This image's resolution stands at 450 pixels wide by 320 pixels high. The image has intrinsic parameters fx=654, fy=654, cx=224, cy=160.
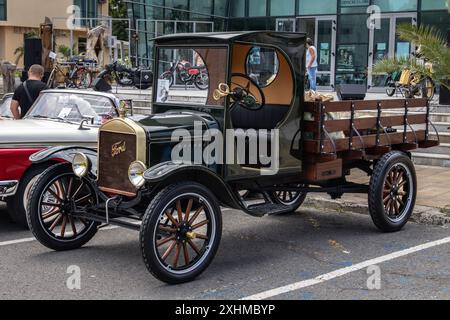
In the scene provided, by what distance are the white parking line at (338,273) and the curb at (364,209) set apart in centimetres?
71

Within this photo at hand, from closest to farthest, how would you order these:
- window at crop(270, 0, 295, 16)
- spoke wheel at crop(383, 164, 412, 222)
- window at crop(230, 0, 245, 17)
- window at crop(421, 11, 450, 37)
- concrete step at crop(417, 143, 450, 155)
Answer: spoke wheel at crop(383, 164, 412, 222), concrete step at crop(417, 143, 450, 155), window at crop(421, 11, 450, 37), window at crop(270, 0, 295, 16), window at crop(230, 0, 245, 17)

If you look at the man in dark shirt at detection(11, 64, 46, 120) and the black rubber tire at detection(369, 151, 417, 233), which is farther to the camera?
the man in dark shirt at detection(11, 64, 46, 120)

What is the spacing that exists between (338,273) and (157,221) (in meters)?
1.73

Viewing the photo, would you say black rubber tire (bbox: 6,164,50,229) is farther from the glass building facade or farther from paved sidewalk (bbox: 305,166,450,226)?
the glass building facade

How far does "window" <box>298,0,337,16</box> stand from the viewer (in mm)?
21461

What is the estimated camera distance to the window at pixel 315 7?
70.4ft

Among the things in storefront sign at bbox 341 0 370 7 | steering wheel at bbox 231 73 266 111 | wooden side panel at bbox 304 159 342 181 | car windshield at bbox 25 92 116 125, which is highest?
storefront sign at bbox 341 0 370 7

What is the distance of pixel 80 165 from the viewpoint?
6.21 metres

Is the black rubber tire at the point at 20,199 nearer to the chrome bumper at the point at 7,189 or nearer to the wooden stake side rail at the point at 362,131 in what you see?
the chrome bumper at the point at 7,189

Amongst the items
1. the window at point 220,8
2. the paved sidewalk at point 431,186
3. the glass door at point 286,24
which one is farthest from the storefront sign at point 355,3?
the paved sidewalk at point 431,186

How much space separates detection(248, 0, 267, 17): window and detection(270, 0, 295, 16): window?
0.33 metres

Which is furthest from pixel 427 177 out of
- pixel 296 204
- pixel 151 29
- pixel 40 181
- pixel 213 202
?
pixel 151 29

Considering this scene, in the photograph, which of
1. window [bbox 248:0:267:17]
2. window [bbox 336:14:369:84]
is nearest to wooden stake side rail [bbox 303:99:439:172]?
window [bbox 336:14:369:84]

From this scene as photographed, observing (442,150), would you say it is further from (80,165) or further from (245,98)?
(80,165)
